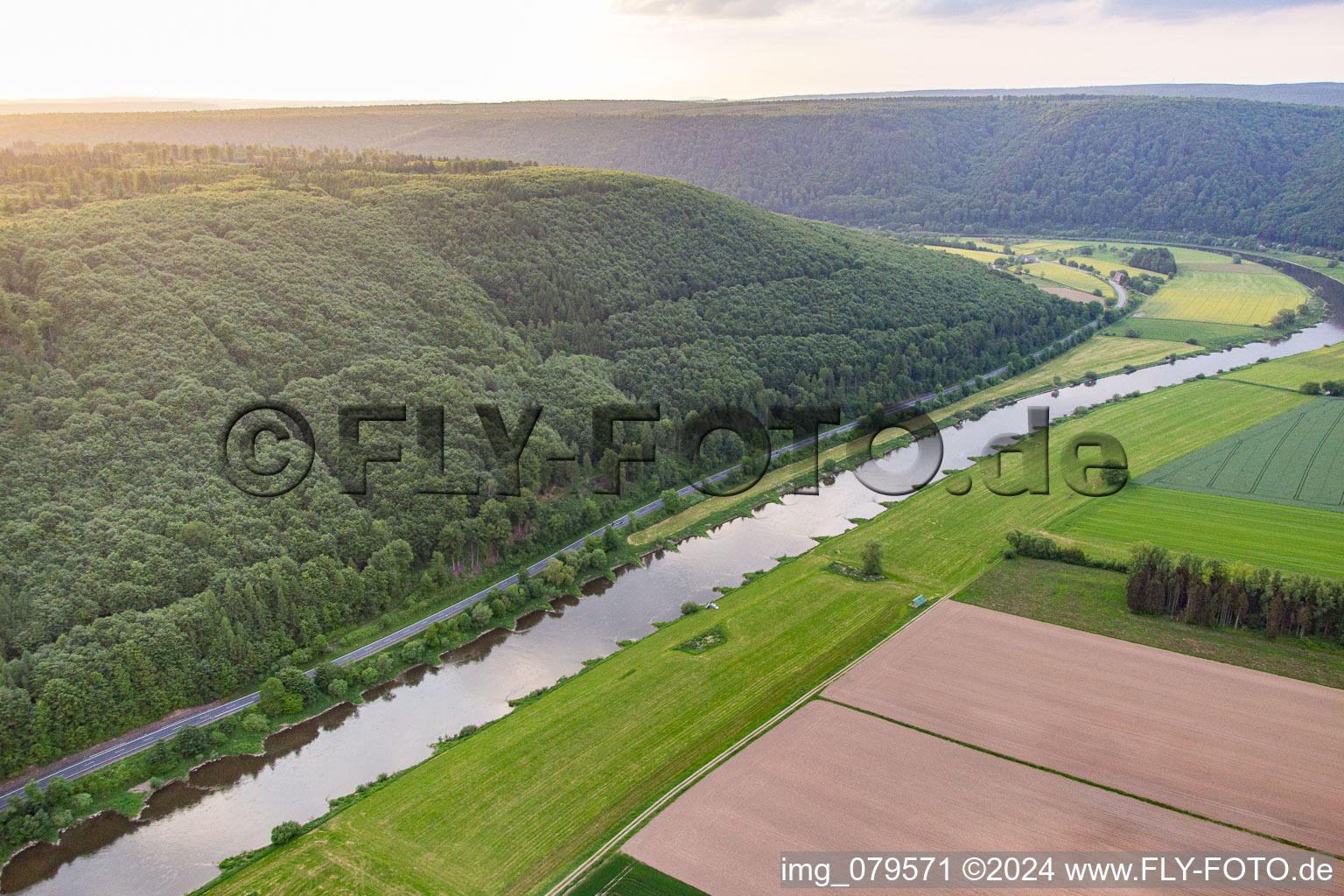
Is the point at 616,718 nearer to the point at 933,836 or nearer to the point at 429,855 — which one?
the point at 429,855

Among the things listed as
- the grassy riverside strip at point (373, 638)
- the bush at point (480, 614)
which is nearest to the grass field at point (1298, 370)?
the grassy riverside strip at point (373, 638)

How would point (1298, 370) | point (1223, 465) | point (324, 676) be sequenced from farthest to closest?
point (1298, 370), point (1223, 465), point (324, 676)

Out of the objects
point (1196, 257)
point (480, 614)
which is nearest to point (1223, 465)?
point (480, 614)

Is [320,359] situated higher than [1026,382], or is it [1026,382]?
[320,359]

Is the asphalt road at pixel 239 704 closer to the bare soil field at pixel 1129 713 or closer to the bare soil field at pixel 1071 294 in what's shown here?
the bare soil field at pixel 1129 713

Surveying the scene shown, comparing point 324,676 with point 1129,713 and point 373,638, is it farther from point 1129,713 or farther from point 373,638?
point 1129,713

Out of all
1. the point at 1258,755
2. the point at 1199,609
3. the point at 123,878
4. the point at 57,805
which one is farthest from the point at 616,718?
the point at 1199,609
